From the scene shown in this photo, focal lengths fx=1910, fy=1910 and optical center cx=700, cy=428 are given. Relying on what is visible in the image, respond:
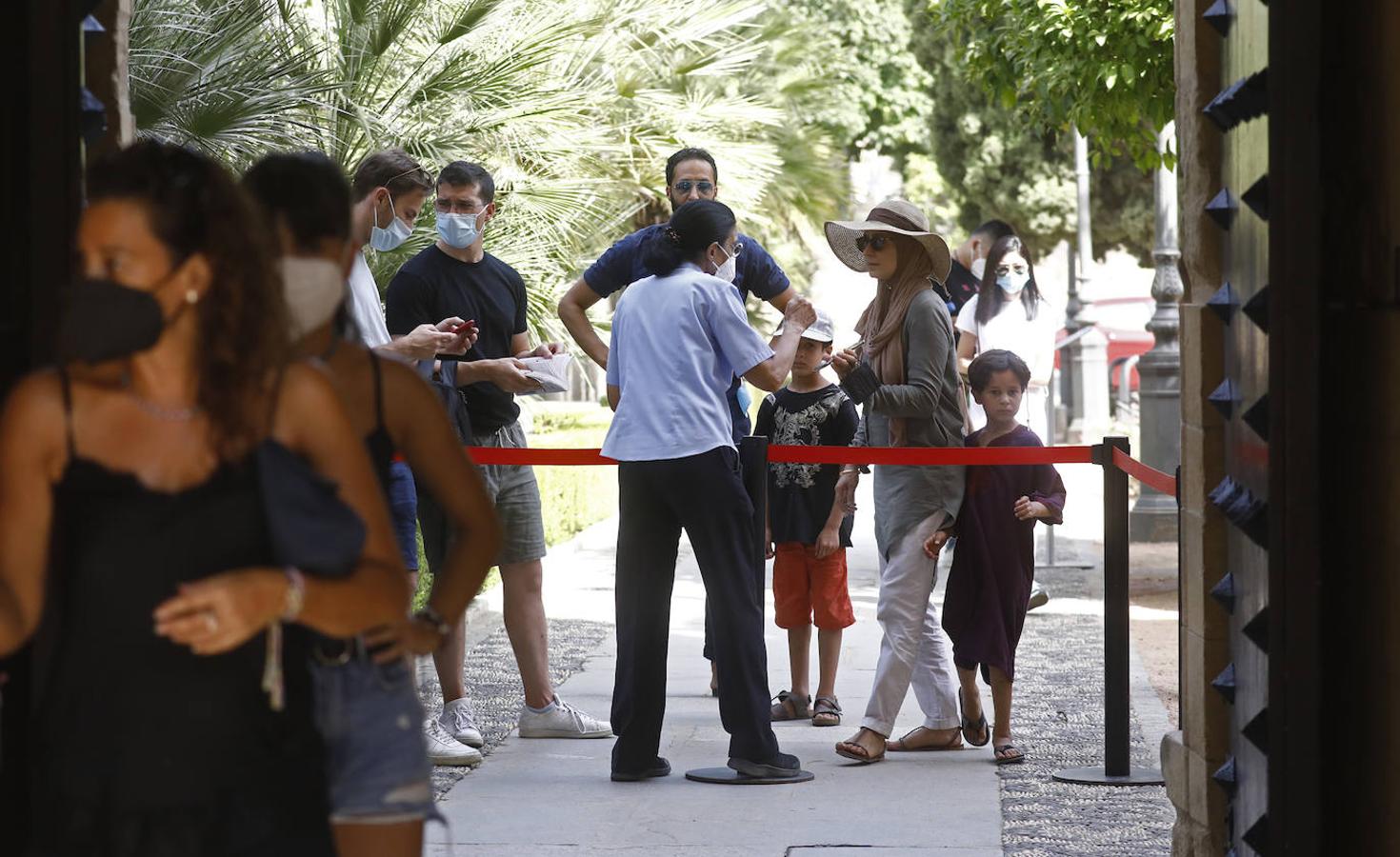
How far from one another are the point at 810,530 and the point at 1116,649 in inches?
55.4

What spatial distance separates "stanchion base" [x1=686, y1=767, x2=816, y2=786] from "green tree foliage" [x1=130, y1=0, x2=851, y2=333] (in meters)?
5.06

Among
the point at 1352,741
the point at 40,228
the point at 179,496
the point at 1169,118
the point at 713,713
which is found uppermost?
the point at 1169,118

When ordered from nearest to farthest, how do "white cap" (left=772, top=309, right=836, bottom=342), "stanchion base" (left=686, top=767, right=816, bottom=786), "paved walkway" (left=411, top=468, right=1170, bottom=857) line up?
1. "paved walkway" (left=411, top=468, right=1170, bottom=857)
2. "stanchion base" (left=686, top=767, right=816, bottom=786)
3. "white cap" (left=772, top=309, right=836, bottom=342)

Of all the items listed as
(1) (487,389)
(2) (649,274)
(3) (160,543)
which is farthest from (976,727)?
(3) (160,543)

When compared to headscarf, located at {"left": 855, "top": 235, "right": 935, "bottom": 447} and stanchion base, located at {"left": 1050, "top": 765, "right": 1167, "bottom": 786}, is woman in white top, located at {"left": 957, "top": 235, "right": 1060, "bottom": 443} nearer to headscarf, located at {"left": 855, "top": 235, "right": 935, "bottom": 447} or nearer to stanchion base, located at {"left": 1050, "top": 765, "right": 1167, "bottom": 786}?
headscarf, located at {"left": 855, "top": 235, "right": 935, "bottom": 447}

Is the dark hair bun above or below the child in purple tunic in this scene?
above

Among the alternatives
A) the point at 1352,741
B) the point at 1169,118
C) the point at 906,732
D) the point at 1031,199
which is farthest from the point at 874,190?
the point at 1352,741

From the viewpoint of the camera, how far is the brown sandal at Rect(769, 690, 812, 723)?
7.49 m

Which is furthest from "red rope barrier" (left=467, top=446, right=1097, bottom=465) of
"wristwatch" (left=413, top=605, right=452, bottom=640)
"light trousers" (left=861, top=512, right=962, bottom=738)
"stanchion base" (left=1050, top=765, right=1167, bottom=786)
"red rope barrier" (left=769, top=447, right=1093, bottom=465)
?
"wristwatch" (left=413, top=605, right=452, bottom=640)

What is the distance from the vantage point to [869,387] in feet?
21.9

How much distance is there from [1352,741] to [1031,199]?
2683cm

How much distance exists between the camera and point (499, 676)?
28.6 ft

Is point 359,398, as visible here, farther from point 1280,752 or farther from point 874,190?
point 874,190

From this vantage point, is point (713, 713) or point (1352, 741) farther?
point (713, 713)
